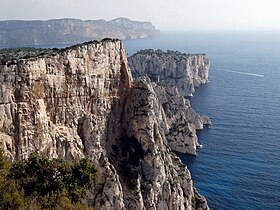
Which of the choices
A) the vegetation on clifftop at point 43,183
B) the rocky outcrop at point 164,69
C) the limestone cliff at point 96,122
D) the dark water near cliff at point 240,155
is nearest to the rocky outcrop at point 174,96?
the rocky outcrop at point 164,69

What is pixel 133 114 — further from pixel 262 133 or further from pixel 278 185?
pixel 262 133

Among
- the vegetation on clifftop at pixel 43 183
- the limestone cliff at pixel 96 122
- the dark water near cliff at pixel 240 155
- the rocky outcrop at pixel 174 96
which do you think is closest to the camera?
the vegetation on clifftop at pixel 43 183

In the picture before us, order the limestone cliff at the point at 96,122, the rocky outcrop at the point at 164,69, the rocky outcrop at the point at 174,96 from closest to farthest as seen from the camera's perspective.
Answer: the limestone cliff at the point at 96,122 < the rocky outcrop at the point at 174,96 < the rocky outcrop at the point at 164,69

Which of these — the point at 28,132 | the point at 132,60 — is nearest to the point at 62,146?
the point at 28,132

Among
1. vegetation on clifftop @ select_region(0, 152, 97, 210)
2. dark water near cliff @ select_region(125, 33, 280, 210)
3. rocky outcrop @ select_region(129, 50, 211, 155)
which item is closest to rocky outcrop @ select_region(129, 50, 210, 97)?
rocky outcrop @ select_region(129, 50, 211, 155)

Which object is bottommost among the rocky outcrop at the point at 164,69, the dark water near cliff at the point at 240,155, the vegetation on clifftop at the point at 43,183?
the dark water near cliff at the point at 240,155

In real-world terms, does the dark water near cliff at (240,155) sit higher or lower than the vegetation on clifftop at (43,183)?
lower

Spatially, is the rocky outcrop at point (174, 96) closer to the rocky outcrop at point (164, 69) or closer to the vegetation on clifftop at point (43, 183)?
the rocky outcrop at point (164, 69)
